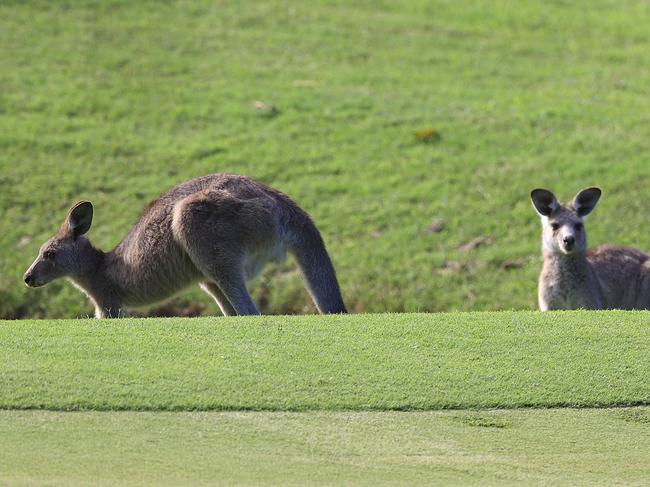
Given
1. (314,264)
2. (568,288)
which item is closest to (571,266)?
(568,288)

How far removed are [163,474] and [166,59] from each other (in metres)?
17.0

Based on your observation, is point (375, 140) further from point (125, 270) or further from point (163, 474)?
point (163, 474)

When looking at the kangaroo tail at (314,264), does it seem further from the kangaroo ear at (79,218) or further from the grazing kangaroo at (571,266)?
the grazing kangaroo at (571,266)

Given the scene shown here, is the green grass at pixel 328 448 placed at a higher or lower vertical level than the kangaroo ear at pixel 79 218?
higher

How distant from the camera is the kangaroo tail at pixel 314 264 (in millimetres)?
9891

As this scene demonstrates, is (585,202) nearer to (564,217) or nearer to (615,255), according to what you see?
(564,217)

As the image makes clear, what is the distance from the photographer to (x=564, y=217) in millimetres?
11070

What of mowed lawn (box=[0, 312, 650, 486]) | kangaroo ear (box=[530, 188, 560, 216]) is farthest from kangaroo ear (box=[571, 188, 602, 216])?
mowed lawn (box=[0, 312, 650, 486])

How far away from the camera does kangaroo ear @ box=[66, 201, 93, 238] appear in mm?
10406

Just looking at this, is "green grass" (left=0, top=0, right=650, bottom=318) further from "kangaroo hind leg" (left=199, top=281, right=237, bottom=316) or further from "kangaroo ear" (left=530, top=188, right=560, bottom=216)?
"kangaroo hind leg" (left=199, top=281, right=237, bottom=316)

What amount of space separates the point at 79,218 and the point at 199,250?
1.53 meters

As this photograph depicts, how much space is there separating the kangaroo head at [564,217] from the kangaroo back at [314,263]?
2212 millimetres

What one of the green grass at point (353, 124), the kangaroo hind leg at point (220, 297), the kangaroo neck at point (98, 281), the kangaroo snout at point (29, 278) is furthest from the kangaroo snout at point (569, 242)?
the kangaroo snout at point (29, 278)

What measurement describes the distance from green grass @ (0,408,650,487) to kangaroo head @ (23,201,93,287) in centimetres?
428
